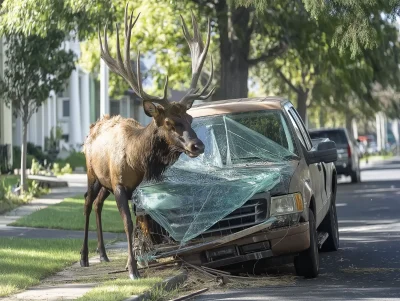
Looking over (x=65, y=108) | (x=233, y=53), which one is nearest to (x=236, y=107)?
(x=233, y=53)

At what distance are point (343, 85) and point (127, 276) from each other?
21895 millimetres

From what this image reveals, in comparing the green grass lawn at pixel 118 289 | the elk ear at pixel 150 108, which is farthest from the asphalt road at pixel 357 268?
the elk ear at pixel 150 108

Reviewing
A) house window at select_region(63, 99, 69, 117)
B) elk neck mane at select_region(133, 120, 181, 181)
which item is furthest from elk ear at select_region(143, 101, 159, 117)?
house window at select_region(63, 99, 69, 117)

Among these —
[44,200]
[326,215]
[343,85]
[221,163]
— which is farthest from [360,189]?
[221,163]

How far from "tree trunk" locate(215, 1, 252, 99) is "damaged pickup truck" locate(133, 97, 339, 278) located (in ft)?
49.2

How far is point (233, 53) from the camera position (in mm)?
27750

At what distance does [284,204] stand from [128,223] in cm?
162

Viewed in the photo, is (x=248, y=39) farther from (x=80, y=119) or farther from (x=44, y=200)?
(x=80, y=119)

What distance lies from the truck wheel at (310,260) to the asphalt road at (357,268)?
3.4 inches

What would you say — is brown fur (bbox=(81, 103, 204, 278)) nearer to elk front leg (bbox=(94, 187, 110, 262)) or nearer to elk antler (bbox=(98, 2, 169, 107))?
elk antler (bbox=(98, 2, 169, 107))

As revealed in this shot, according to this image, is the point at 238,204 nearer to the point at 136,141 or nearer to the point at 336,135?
the point at 136,141

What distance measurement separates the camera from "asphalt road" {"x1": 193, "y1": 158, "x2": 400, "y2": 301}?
414 inches

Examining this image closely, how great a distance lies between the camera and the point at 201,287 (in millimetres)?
11180

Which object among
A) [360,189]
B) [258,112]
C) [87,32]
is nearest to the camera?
[258,112]
